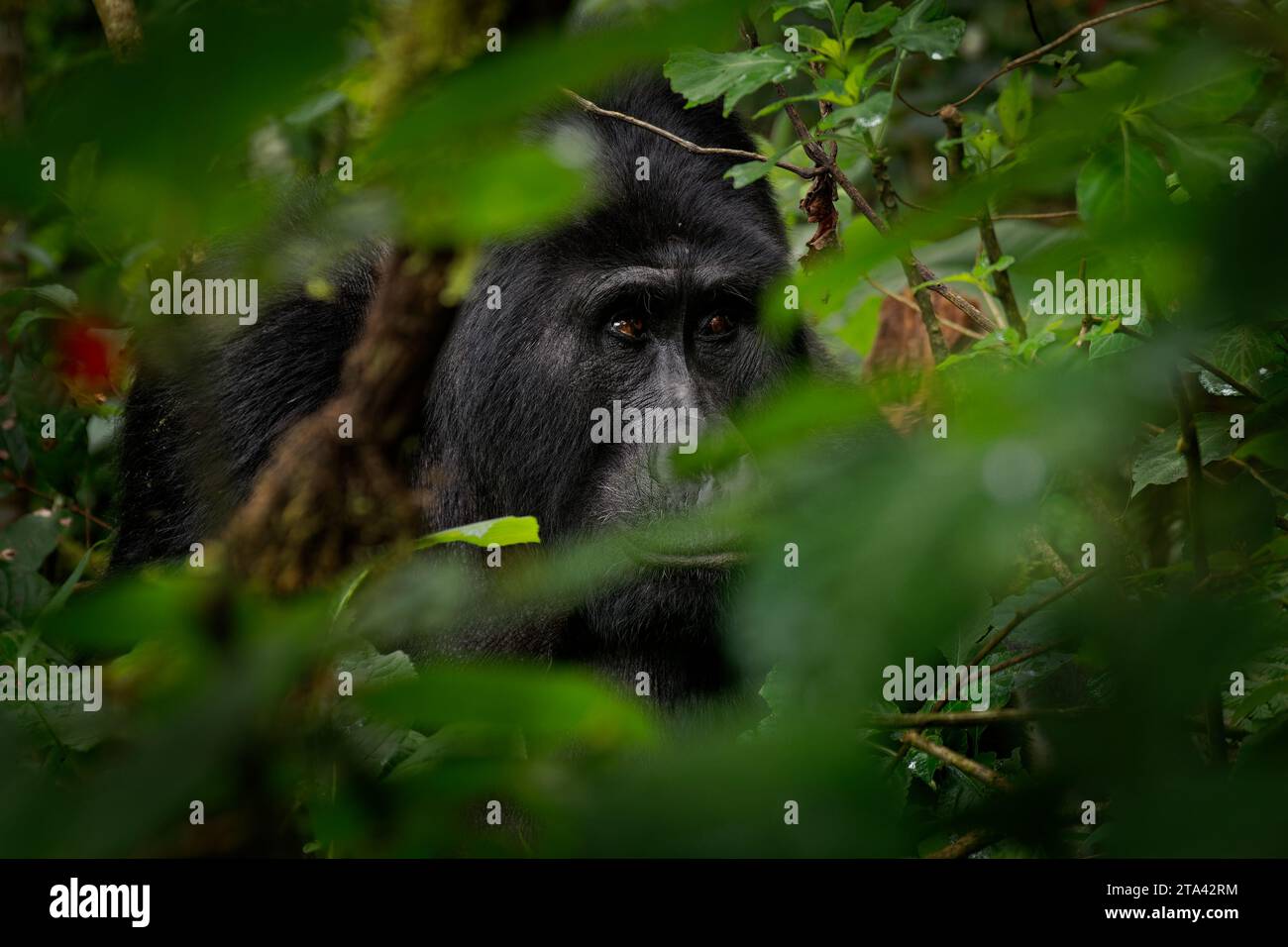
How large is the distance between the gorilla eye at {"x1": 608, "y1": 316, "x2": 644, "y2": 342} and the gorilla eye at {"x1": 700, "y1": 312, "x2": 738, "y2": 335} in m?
0.16

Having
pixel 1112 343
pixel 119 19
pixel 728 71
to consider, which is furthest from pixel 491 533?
pixel 119 19

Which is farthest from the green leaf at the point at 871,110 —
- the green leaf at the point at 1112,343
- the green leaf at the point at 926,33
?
the green leaf at the point at 1112,343

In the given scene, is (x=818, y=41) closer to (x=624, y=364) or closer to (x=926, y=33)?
(x=926, y=33)

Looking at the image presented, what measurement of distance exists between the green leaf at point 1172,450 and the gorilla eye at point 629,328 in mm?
1111

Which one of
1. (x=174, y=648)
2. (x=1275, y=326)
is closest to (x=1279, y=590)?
(x=1275, y=326)

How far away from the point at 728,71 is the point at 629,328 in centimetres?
104

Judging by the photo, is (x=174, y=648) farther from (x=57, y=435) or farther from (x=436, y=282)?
(x=57, y=435)

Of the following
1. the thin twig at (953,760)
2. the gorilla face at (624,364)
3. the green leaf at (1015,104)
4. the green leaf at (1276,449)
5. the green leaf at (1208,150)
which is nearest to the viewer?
the green leaf at (1276,449)

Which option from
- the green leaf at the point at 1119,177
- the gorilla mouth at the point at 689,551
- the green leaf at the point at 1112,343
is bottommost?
the gorilla mouth at the point at 689,551

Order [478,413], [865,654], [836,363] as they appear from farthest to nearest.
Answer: [836,363] < [478,413] < [865,654]

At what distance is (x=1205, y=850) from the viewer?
0.43 metres

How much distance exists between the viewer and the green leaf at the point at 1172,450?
60.6 inches

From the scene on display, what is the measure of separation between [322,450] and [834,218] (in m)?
1.34

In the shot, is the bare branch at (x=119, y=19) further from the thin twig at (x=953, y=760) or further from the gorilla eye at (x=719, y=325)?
the thin twig at (x=953, y=760)
